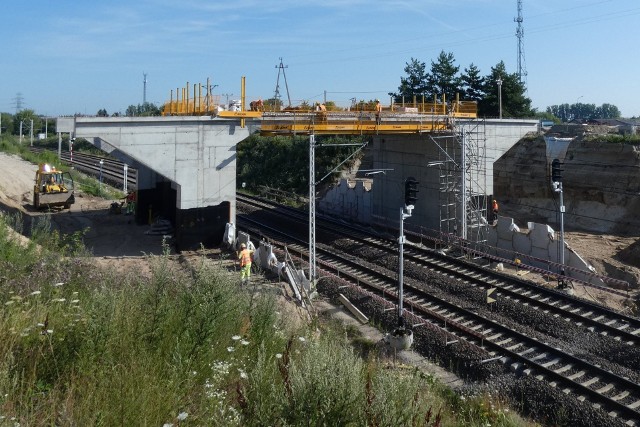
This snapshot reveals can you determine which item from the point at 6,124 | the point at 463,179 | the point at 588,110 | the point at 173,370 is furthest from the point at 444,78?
the point at 588,110

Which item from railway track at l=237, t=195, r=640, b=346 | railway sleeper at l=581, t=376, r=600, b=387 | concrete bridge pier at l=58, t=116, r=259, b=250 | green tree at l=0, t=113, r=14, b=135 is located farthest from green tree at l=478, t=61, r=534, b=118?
green tree at l=0, t=113, r=14, b=135

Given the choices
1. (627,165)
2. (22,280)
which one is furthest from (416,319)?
(627,165)

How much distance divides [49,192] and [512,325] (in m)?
25.7

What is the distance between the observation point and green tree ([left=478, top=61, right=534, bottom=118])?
4991 cm

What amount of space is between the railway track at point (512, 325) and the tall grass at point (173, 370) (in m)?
Result: 7.18

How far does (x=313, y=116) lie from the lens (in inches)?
921

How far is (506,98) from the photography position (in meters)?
50.1

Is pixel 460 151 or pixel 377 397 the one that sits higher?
pixel 460 151

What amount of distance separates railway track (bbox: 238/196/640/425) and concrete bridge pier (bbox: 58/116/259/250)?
3559 mm

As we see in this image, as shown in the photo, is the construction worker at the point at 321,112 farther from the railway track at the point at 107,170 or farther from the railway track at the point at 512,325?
the railway track at the point at 107,170

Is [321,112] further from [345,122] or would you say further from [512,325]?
[512,325]

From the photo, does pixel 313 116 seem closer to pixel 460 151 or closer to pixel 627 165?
pixel 460 151

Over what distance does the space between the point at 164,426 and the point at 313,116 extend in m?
19.6

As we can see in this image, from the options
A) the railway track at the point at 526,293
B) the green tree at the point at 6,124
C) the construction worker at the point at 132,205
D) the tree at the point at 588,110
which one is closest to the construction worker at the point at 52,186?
the construction worker at the point at 132,205
